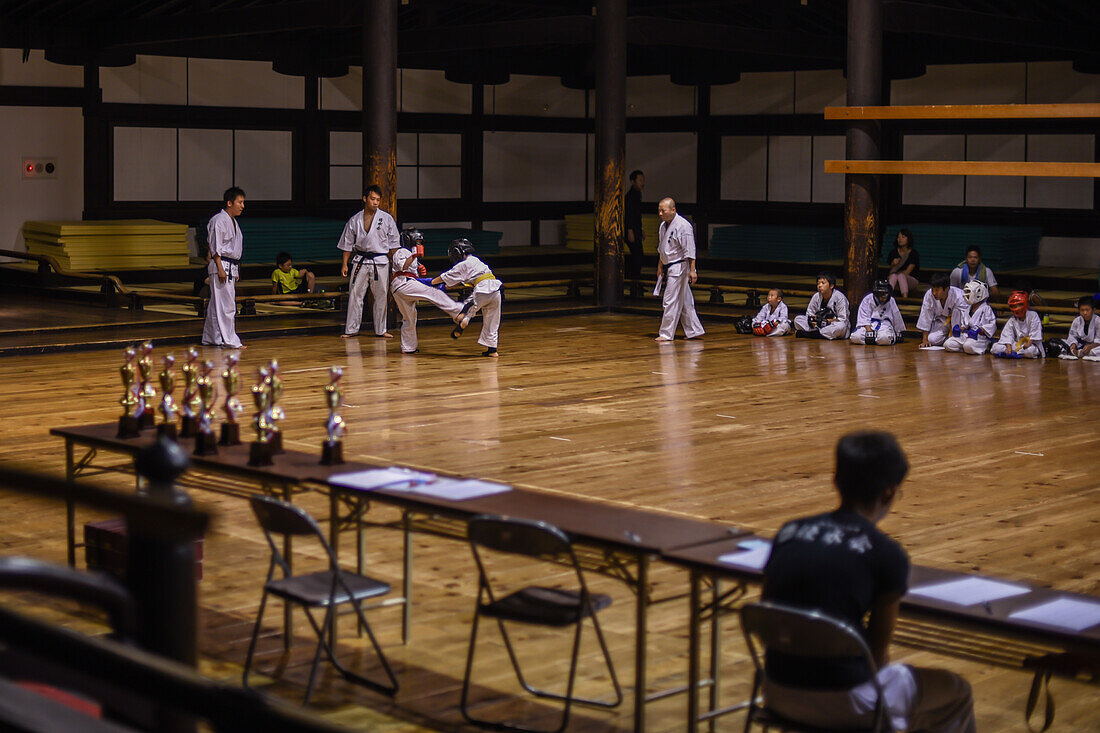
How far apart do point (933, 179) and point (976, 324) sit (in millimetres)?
6089

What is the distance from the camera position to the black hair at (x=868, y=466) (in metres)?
3.23

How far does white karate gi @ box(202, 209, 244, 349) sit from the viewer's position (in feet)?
40.6

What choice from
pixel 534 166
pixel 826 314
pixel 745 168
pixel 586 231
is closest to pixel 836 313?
pixel 826 314

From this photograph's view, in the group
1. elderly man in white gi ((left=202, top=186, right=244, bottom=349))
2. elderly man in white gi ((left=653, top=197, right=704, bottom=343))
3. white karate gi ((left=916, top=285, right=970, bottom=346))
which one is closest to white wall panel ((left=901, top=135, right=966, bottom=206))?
white karate gi ((left=916, top=285, right=970, bottom=346))

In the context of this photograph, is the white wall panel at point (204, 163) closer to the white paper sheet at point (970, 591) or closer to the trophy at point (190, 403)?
the trophy at point (190, 403)

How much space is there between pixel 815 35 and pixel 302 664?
47.1ft

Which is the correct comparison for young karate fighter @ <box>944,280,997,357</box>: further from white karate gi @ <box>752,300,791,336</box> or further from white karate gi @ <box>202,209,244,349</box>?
white karate gi @ <box>202,209,244,349</box>

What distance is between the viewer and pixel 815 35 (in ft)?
57.2

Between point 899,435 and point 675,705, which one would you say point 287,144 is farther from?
point 675,705

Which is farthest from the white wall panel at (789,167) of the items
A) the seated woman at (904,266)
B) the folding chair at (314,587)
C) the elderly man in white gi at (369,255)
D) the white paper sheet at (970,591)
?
the white paper sheet at (970,591)

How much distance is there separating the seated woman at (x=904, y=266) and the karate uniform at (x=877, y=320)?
2.04 m

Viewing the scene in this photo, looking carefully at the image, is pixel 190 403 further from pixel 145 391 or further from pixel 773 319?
pixel 773 319

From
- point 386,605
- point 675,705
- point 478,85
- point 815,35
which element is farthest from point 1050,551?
point 478,85

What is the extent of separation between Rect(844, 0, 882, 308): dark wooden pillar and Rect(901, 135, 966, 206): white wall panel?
441cm
